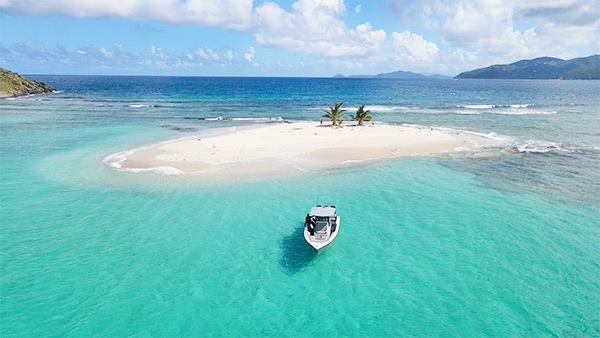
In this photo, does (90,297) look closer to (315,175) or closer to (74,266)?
(74,266)

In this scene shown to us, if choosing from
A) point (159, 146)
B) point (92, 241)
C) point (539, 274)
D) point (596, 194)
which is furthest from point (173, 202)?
point (596, 194)

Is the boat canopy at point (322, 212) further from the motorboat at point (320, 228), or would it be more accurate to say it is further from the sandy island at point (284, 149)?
the sandy island at point (284, 149)

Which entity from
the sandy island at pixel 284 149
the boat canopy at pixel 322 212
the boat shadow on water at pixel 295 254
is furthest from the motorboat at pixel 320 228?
the sandy island at pixel 284 149

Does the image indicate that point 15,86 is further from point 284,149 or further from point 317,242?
point 317,242

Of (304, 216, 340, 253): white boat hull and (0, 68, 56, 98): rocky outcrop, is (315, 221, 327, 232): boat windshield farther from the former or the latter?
(0, 68, 56, 98): rocky outcrop

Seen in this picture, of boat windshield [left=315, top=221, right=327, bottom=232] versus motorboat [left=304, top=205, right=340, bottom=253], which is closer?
motorboat [left=304, top=205, right=340, bottom=253]

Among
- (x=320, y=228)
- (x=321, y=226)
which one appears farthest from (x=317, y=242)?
(x=321, y=226)

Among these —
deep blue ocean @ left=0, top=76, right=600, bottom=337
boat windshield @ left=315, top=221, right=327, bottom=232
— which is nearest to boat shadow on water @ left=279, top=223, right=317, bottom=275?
deep blue ocean @ left=0, top=76, right=600, bottom=337
